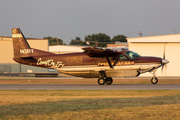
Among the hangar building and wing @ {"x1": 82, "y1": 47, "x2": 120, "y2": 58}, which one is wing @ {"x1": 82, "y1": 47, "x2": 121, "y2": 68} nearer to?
wing @ {"x1": 82, "y1": 47, "x2": 120, "y2": 58}

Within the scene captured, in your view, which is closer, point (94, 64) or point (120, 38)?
point (94, 64)

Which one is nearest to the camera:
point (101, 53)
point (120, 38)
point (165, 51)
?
point (101, 53)

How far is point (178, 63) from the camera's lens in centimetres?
Answer: 4338

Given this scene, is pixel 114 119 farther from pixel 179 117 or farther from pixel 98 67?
pixel 98 67

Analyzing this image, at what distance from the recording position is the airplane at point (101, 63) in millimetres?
24484

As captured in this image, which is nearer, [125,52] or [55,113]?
[55,113]

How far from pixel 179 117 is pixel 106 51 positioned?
15.7 meters

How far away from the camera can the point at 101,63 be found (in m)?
25.2

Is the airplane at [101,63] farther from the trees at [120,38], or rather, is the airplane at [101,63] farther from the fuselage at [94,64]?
the trees at [120,38]

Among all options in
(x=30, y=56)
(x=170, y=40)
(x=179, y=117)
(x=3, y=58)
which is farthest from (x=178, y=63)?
(x=3, y=58)

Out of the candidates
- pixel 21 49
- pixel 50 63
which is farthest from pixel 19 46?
pixel 50 63

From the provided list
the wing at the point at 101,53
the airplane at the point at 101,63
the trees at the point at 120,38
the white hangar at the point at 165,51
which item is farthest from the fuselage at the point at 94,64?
the trees at the point at 120,38

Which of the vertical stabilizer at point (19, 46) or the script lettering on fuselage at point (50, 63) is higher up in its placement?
the vertical stabilizer at point (19, 46)

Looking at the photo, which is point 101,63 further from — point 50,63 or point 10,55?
point 10,55
